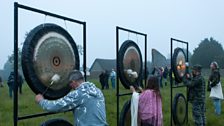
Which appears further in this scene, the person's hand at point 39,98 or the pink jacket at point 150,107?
the pink jacket at point 150,107

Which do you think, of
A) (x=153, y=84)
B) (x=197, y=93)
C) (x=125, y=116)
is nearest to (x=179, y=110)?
(x=197, y=93)

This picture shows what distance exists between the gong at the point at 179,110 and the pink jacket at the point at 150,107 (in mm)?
3821

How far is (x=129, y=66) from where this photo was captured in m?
8.43

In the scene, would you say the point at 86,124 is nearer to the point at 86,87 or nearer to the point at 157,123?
the point at 86,87

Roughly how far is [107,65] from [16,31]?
200 feet

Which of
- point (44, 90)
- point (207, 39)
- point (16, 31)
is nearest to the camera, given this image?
point (16, 31)

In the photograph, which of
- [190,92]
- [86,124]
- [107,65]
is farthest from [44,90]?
[107,65]

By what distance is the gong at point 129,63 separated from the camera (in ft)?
26.5

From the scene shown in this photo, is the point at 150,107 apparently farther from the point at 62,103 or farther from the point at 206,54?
the point at 206,54

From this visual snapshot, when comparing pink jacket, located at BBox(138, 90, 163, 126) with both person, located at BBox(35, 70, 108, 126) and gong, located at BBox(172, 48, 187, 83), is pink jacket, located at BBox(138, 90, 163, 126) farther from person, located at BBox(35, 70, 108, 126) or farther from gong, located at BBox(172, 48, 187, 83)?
gong, located at BBox(172, 48, 187, 83)

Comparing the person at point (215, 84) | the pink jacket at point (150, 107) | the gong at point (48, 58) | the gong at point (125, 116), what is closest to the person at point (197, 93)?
the person at point (215, 84)

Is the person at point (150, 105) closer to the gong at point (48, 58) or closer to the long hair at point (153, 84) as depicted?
the long hair at point (153, 84)

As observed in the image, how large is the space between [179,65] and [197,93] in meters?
1.40

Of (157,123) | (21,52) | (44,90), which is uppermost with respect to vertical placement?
(21,52)
